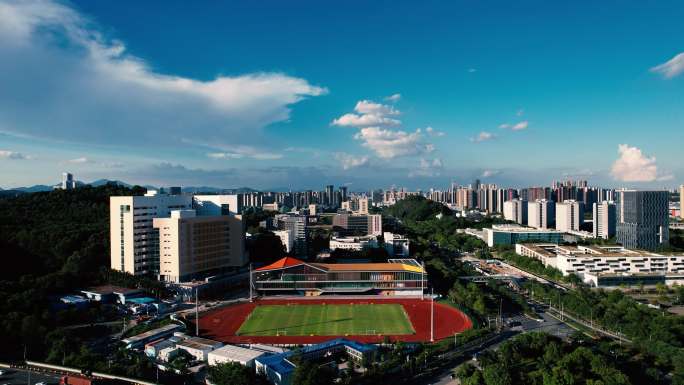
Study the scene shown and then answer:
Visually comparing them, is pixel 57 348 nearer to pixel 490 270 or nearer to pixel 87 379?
pixel 87 379

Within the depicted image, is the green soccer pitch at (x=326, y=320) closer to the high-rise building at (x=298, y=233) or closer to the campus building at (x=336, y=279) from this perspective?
the campus building at (x=336, y=279)

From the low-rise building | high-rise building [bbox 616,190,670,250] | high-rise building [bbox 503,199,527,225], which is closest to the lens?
high-rise building [bbox 616,190,670,250]

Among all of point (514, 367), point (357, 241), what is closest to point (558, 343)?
point (514, 367)

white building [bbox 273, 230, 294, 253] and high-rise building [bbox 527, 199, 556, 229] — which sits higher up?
high-rise building [bbox 527, 199, 556, 229]

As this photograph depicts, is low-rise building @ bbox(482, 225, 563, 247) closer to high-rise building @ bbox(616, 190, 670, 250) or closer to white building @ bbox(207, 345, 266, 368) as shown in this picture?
high-rise building @ bbox(616, 190, 670, 250)

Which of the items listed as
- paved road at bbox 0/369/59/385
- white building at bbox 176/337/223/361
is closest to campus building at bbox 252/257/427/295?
white building at bbox 176/337/223/361

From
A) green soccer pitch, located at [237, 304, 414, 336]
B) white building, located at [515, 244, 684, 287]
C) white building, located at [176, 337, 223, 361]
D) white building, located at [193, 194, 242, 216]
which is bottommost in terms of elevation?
green soccer pitch, located at [237, 304, 414, 336]

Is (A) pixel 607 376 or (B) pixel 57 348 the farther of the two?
(B) pixel 57 348

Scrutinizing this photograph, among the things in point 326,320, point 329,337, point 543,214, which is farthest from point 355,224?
point 329,337
